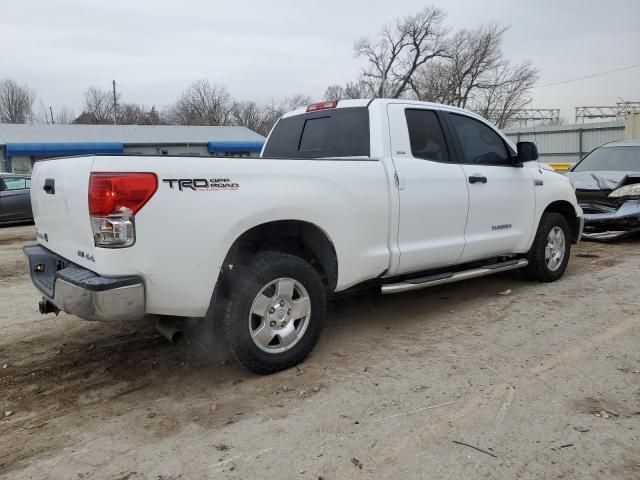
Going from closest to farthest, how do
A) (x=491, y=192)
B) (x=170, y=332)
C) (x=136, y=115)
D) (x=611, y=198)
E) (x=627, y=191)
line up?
1. (x=170, y=332)
2. (x=491, y=192)
3. (x=627, y=191)
4. (x=611, y=198)
5. (x=136, y=115)

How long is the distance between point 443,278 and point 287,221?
1.73 m

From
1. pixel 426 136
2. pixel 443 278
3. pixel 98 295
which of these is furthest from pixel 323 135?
pixel 98 295

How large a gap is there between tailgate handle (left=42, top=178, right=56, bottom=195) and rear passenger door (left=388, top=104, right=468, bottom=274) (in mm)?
2532

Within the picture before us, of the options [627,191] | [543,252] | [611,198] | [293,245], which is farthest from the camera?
[611,198]

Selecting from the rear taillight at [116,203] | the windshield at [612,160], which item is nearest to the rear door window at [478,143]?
the rear taillight at [116,203]

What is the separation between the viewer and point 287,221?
3.82m

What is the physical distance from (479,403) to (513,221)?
2.73m

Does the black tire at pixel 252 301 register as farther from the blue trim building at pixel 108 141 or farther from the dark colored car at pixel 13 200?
the blue trim building at pixel 108 141

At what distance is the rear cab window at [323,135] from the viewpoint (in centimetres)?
464

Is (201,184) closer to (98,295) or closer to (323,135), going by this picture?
(98,295)

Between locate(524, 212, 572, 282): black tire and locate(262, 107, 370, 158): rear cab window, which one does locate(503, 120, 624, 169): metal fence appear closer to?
locate(524, 212, 572, 282): black tire

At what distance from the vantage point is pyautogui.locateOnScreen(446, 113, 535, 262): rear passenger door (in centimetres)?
509

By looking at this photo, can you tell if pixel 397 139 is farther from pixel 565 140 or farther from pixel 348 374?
pixel 565 140

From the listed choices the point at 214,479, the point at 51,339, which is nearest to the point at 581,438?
the point at 214,479
